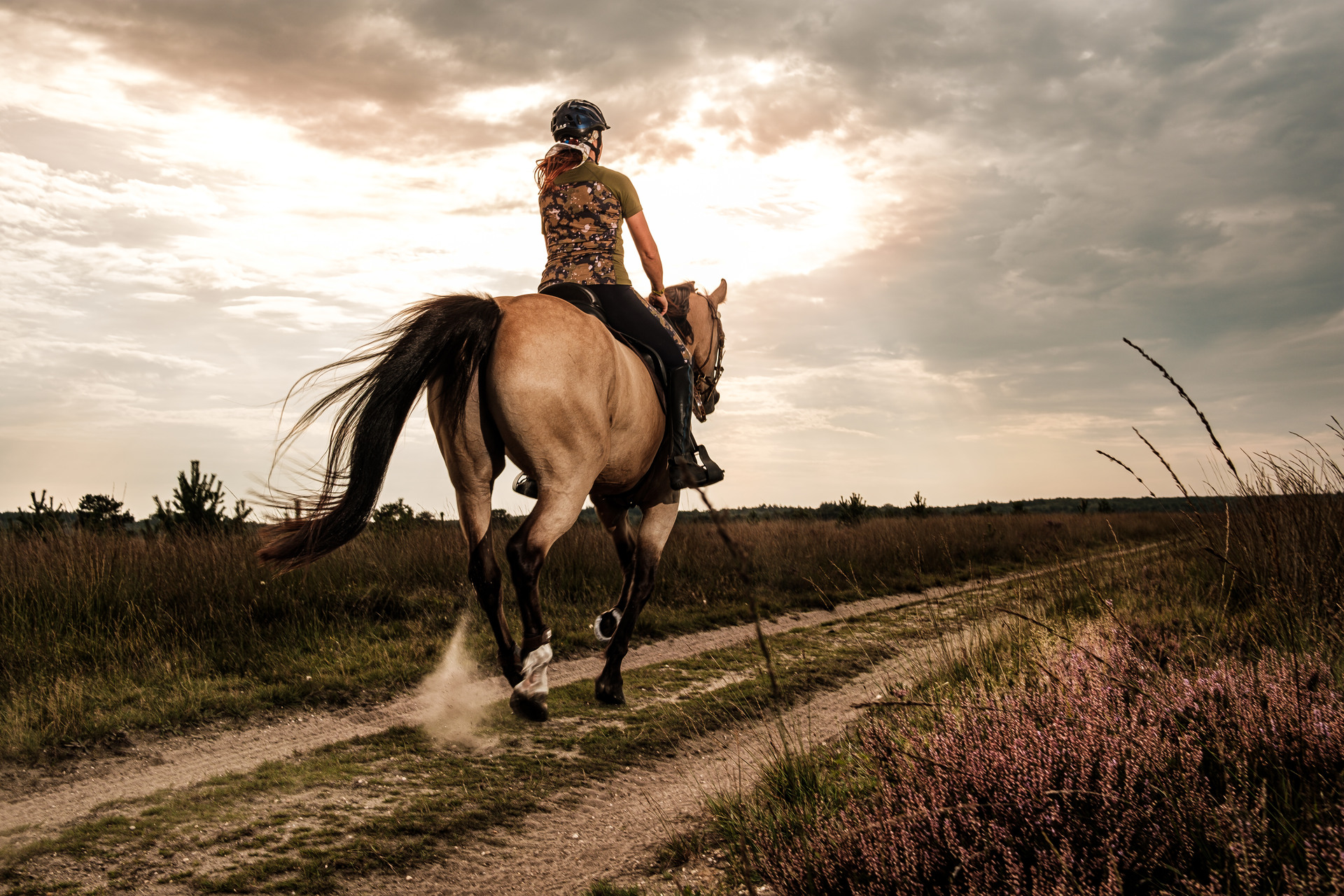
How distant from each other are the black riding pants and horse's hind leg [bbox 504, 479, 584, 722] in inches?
54.7

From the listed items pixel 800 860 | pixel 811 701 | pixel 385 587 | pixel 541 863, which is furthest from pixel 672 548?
pixel 800 860

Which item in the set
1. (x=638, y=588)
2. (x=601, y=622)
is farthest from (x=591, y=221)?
(x=601, y=622)

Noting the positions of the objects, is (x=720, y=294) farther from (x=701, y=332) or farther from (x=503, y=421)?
(x=503, y=421)

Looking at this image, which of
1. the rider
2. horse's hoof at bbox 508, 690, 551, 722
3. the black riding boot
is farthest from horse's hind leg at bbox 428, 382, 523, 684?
the black riding boot

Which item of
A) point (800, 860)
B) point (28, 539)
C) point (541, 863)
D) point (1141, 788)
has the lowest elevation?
point (541, 863)

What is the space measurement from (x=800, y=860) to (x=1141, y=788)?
3.90 feet

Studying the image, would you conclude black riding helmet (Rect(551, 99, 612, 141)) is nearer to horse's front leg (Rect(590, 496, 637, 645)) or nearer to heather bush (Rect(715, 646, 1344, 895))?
horse's front leg (Rect(590, 496, 637, 645))

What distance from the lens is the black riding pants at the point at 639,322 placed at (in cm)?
579

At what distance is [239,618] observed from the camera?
804 centimetres

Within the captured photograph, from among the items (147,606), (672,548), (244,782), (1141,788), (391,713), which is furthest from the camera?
(672,548)

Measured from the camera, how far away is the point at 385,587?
31.3ft

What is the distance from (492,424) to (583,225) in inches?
65.7

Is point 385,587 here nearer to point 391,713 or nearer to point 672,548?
point 391,713

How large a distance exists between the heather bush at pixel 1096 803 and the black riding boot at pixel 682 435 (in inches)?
114
